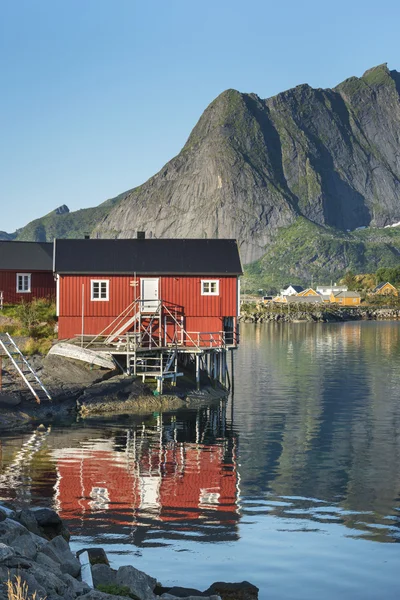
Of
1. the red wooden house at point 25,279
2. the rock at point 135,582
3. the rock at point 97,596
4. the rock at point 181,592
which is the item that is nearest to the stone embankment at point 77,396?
the red wooden house at point 25,279

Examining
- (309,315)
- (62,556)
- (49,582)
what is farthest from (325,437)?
(309,315)

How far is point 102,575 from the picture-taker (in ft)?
50.0

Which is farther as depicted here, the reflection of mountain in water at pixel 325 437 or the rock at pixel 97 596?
the reflection of mountain in water at pixel 325 437

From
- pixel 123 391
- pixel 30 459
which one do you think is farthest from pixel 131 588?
pixel 123 391

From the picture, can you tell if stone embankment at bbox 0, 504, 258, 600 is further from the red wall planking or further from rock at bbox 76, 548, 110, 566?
the red wall planking

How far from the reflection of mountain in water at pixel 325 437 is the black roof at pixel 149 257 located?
785 cm

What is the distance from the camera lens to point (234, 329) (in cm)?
5038

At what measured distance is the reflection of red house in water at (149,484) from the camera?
22547mm

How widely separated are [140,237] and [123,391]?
14.6 meters

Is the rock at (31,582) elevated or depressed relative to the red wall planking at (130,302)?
depressed

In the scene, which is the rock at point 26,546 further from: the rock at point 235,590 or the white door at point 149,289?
the white door at point 149,289

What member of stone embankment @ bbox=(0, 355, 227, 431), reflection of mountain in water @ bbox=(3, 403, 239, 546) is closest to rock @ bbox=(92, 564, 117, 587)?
reflection of mountain in water @ bbox=(3, 403, 239, 546)

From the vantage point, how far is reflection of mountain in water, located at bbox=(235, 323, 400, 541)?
23.8 m

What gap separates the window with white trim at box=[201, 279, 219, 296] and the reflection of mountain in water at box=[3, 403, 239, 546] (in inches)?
471
